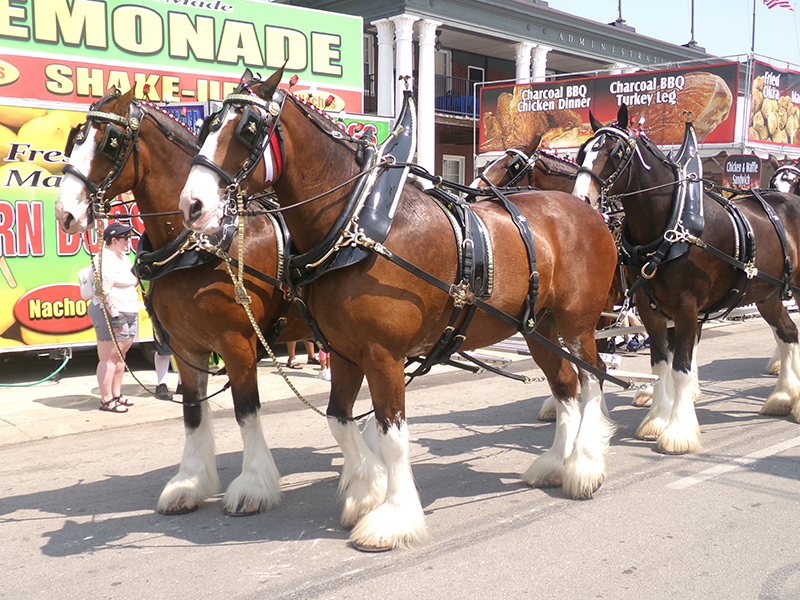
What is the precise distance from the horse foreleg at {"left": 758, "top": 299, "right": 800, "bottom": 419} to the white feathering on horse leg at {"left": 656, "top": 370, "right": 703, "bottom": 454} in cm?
149

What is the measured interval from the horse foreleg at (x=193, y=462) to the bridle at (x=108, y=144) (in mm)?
1150

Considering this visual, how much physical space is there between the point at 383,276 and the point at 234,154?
929 millimetres

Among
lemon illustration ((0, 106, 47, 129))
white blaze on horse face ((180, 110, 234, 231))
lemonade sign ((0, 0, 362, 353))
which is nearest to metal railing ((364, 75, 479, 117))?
lemonade sign ((0, 0, 362, 353))

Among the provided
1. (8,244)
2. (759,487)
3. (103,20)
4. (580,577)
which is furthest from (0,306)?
(759,487)

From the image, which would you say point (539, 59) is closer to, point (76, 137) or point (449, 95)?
point (449, 95)

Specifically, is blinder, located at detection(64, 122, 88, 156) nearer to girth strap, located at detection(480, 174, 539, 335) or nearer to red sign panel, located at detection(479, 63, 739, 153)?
girth strap, located at detection(480, 174, 539, 335)

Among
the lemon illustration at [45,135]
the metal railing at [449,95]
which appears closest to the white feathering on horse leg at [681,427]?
the lemon illustration at [45,135]

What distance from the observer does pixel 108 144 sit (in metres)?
3.92

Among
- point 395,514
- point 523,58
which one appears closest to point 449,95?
point 523,58

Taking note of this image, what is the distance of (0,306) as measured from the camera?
8078mm

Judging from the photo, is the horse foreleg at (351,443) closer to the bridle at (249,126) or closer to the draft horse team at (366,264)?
the draft horse team at (366,264)

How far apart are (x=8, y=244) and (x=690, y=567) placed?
7.55 metres

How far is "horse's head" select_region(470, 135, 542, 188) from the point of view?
6.55m

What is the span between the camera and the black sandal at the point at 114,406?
7.39m
